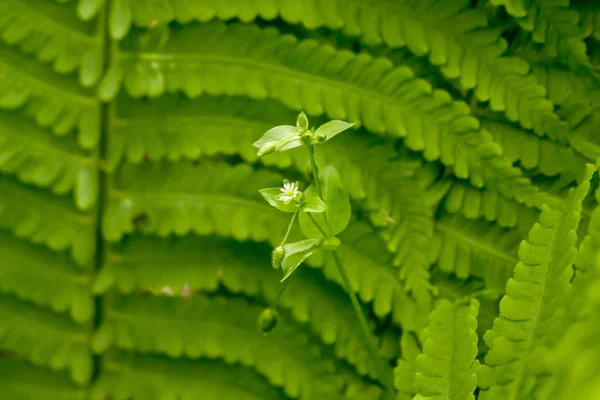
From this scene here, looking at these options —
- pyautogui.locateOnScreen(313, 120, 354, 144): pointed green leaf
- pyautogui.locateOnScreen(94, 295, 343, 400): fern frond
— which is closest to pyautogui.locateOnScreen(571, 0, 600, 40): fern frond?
pyautogui.locateOnScreen(313, 120, 354, 144): pointed green leaf

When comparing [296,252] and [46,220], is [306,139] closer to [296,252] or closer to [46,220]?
[296,252]

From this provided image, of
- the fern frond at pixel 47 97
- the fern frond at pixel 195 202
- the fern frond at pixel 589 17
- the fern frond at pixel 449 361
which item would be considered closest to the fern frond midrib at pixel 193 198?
the fern frond at pixel 195 202

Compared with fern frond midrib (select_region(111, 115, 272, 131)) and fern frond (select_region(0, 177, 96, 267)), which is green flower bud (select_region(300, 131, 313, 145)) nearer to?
fern frond midrib (select_region(111, 115, 272, 131))

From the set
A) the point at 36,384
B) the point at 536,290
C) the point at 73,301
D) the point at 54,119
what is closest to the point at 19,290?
the point at 73,301

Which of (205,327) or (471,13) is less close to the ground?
(471,13)

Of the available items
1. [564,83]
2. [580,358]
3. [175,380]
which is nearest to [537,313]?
[580,358]

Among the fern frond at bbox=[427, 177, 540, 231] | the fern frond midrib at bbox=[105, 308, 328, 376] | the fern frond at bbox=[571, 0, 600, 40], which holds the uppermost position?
the fern frond at bbox=[571, 0, 600, 40]

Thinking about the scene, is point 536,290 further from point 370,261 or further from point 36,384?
point 36,384
